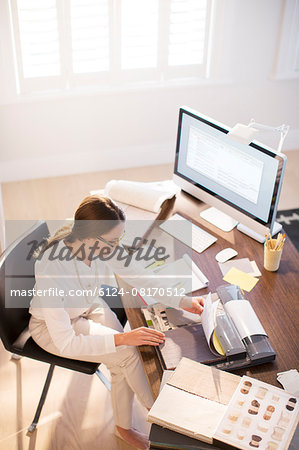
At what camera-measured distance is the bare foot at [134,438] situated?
2141mm

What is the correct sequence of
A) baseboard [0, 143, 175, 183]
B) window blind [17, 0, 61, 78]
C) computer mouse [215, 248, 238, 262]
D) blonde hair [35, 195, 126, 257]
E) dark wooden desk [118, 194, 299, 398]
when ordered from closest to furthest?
dark wooden desk [118, 194, 299, 398], blonde hair [35, 195, 126, 257], computer mouse [215, 248, 238, 262], window blind [17, 0, 61, 78], baseboard [0, 143, 175, 183]

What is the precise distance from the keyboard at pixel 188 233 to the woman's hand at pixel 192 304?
31cm

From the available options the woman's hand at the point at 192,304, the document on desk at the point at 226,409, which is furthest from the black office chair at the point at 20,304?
the document on desk at the point at 226,409

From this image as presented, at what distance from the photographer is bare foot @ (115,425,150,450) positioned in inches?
84.3

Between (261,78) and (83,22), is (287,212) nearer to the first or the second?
(261,78)

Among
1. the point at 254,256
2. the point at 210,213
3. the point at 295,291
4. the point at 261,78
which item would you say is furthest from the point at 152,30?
the point at 295,291

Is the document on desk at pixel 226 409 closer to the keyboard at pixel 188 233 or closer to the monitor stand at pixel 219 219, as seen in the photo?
the keyboard at pixel 188 233

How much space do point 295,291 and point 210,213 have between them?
57 cm

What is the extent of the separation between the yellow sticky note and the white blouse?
24 centimetres

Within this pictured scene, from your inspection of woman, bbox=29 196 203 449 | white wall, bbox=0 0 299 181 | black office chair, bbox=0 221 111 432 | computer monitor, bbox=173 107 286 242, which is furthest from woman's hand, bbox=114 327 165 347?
white wall, bbox=0 0 299 181

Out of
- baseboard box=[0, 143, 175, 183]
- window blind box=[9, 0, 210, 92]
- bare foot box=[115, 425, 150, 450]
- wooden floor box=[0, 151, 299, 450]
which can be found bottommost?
wooden floor box=[0, 151, 299, 450]

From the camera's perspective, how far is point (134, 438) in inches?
84.9

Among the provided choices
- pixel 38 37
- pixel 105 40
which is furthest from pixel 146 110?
pixel 38 37

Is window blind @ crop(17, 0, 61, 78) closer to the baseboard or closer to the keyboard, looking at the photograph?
the baseboard
